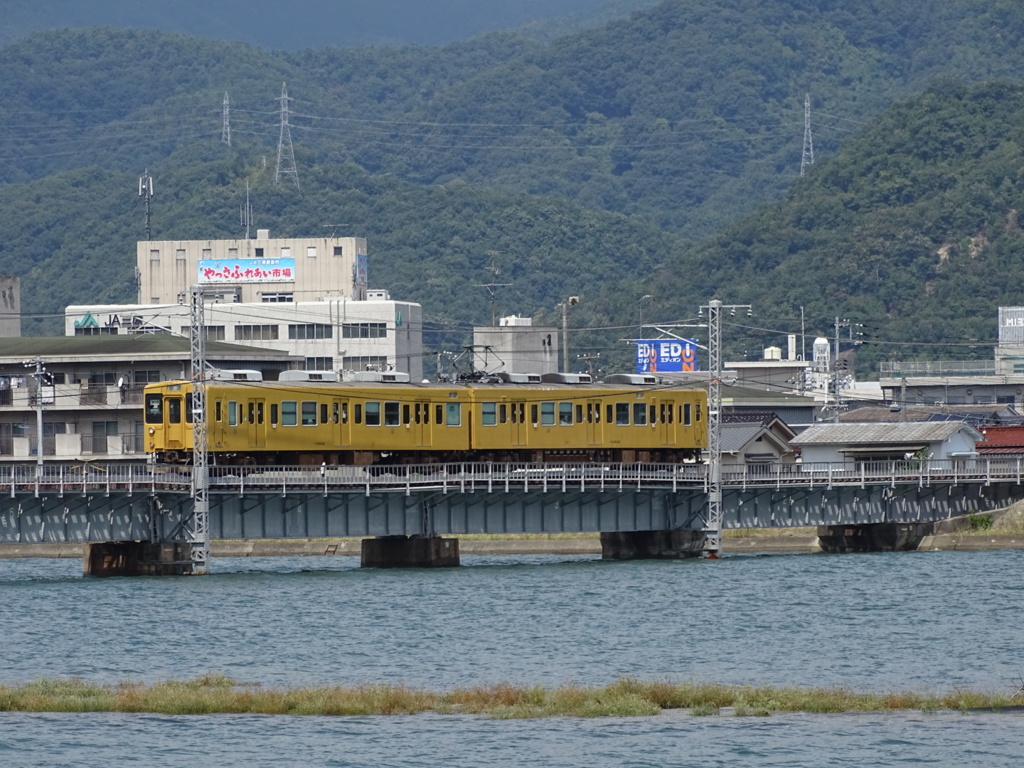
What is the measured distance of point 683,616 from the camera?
56.0 m

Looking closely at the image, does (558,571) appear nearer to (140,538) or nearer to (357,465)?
(357,465)

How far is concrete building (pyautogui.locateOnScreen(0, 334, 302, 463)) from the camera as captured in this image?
10025 centimetres

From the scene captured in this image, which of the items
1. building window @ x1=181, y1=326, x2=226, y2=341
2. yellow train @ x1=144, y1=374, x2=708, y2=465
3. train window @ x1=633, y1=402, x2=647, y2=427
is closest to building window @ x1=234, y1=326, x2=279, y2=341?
building window @ x1=181, y1=326, x2=226, y2=341

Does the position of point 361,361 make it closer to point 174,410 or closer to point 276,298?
point 276,298

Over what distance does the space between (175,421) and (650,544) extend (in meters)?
17.9

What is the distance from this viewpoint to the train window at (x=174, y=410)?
72.2 metres

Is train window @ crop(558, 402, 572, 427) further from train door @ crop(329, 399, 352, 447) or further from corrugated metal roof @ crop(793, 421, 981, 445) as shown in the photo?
corrugated metal roof @ crop(793, 421, 981, 445)

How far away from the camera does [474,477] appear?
69.9 m

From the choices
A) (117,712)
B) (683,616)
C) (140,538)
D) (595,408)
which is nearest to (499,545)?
(595,408)

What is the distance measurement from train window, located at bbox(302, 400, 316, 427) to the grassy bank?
105ft

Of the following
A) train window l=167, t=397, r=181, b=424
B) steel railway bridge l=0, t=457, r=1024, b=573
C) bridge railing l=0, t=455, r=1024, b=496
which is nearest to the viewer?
bridge railing l=0, t=455, r=1024, b=496

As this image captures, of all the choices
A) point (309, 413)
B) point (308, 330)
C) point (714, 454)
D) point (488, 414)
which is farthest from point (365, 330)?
point (714, 454)

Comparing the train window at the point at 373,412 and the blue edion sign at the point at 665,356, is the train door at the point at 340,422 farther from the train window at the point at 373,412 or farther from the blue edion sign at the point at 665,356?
the blue edion sign at the point at 665,356

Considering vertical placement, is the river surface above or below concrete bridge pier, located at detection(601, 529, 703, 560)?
below
